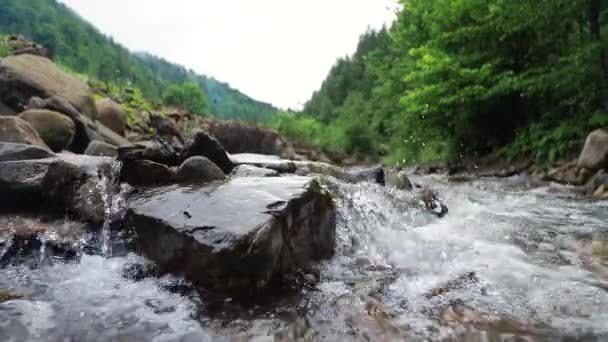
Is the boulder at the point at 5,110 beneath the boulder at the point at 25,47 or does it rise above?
beneath

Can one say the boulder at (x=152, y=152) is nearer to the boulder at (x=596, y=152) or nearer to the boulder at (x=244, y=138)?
the boulder at (x=596, y=152)

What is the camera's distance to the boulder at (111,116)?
9266 mm

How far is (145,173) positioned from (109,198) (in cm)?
45

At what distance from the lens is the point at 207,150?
470 cm

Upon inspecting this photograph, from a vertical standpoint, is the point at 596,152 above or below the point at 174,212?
above

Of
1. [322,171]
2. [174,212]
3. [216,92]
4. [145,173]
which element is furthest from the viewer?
[216,92]

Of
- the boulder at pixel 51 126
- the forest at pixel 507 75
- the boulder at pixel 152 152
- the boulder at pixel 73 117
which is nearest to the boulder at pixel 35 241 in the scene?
the boulder at pixel 152 152

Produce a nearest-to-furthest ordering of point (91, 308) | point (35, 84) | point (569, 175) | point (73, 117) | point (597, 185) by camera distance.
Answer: point (91, 308) < point (597, 185) < point (73, 117) < point (35, 84) < point (569, 175)

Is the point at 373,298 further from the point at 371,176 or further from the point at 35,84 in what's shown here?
the point at 35,84

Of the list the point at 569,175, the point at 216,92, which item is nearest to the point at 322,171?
the point at 569,175

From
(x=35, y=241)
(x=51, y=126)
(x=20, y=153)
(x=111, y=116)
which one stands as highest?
(x=111, y=116)

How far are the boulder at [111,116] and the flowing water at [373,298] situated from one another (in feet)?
23.1

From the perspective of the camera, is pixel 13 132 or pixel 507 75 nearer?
pixel 13 132

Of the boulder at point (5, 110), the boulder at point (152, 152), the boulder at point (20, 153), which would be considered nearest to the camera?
the boulder at point (20, 153)
